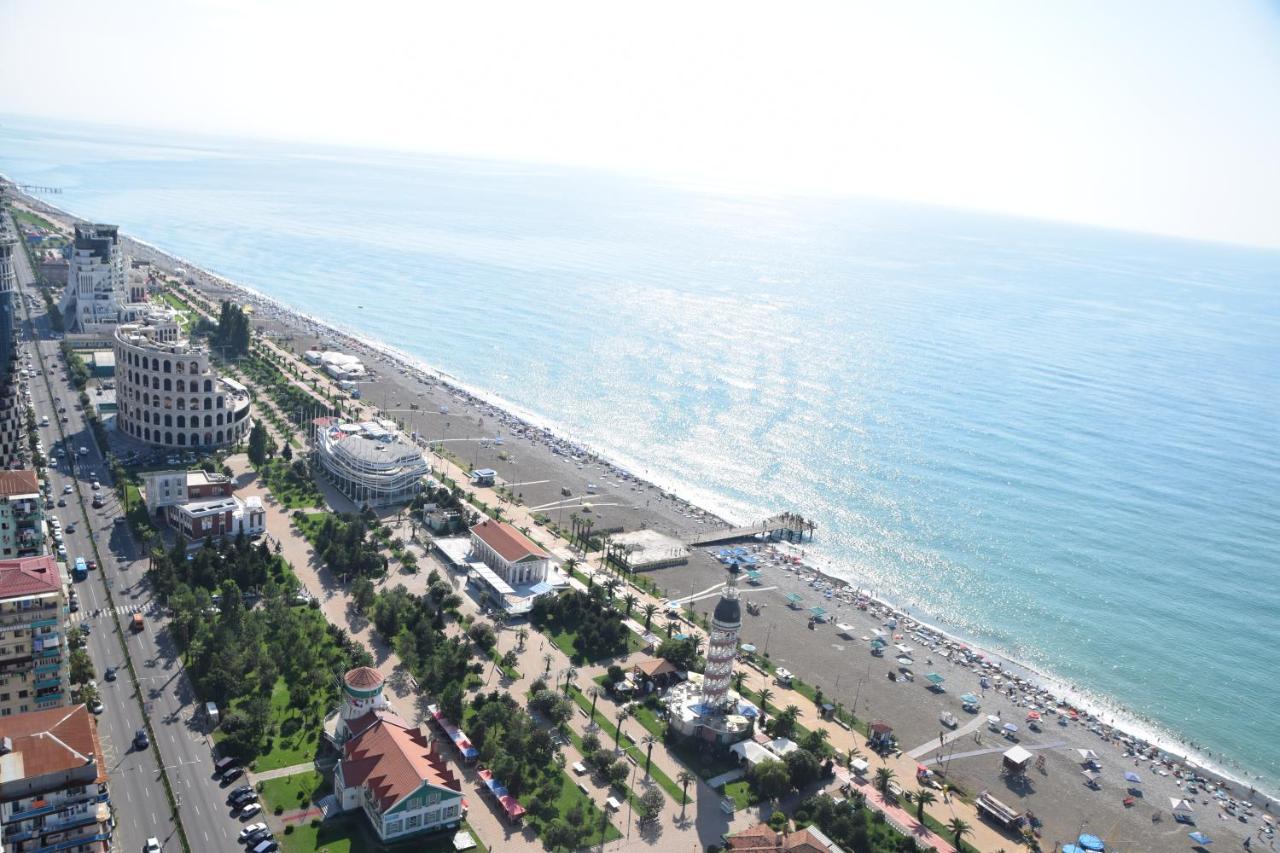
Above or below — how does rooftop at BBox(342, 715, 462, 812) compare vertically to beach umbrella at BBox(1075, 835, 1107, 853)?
above

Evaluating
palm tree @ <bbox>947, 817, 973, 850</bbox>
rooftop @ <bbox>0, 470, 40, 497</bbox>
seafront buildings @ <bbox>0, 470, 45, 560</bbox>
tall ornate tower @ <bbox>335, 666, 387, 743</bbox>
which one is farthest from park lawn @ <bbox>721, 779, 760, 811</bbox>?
rooftop @ <bbox>0, 470, 40, 497</bbox>

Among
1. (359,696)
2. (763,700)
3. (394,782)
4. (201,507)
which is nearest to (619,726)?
(763,700)

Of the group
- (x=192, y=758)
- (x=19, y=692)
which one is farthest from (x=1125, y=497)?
(x=19, y=692)

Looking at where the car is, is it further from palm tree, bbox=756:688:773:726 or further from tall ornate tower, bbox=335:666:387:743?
palm tree, bbox=756:688:773:726

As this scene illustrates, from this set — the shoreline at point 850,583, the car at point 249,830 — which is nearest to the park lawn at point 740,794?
the car at point 249,830

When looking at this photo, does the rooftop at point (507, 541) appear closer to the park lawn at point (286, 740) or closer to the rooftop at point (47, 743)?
the park lawn at point (286, 740)
